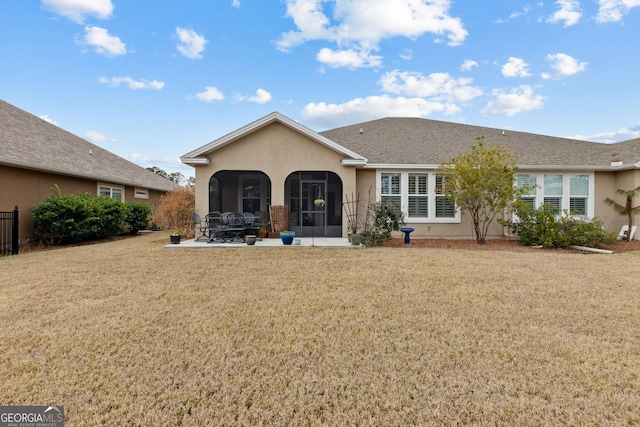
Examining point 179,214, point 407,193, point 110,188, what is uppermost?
point 110,188

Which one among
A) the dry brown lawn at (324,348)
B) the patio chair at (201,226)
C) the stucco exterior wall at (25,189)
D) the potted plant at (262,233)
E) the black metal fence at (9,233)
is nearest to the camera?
the dry brown lawn at (324,348)

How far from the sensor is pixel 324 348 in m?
3.45

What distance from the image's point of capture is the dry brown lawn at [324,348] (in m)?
→ 2.48

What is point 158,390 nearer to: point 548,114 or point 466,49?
point 466,49

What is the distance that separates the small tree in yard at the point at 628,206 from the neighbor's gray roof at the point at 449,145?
47.9 inches

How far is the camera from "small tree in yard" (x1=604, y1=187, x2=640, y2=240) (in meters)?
12.9

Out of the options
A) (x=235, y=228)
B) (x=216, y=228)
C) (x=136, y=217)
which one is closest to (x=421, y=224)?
(x=235, y=228)

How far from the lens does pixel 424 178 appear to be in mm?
13430

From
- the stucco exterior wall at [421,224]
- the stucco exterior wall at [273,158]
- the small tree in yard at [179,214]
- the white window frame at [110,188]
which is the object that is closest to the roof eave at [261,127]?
the stucco exterior wall at [273,158]

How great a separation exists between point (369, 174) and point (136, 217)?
12561 mm

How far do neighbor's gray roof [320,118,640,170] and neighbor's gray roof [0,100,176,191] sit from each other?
12.2 m

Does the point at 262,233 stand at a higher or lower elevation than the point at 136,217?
lower

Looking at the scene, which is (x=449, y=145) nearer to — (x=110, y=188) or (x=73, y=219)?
(x=73, y=219)

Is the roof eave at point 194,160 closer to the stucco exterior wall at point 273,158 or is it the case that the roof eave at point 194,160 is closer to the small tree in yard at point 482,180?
the stucco exterior wall at point 273,158
